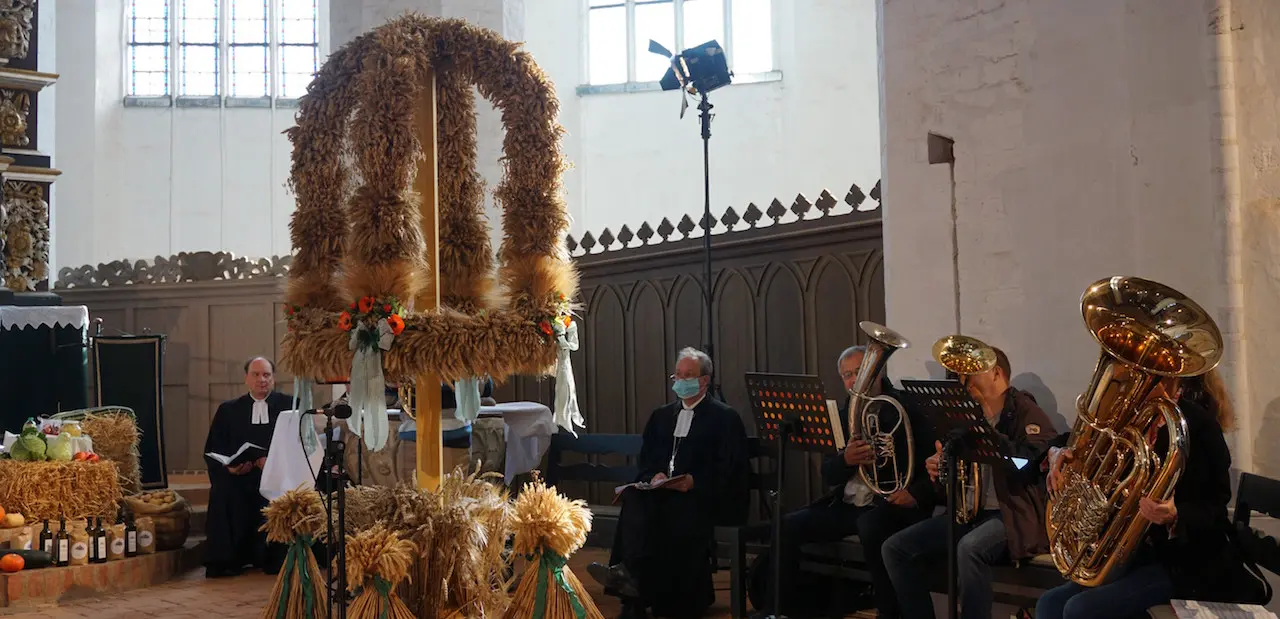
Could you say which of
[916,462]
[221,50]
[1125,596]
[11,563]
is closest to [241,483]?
[11,563]

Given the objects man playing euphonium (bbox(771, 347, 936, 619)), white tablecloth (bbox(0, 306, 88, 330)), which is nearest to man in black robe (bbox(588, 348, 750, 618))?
man playing euphonium (bbox(771, 347, 936, 619))

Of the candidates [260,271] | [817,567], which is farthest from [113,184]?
[817,567]

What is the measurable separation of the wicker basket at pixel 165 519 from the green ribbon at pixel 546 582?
14.0 ft

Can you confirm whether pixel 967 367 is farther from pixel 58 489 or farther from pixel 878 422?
pixel 58 489

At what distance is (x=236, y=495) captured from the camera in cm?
798

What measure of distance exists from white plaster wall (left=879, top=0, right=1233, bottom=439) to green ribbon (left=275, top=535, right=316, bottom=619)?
3609 mm

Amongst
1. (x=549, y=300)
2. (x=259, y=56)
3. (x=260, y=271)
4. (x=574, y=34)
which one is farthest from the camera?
(x=259, y=56)

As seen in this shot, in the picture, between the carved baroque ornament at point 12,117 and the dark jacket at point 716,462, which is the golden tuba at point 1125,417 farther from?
the carved baroque ornament at point 12,117

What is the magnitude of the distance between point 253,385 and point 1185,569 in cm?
607

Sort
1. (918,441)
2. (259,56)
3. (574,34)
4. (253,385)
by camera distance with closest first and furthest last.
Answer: (918,441)
(253,385)
(574,34)
(259,56)

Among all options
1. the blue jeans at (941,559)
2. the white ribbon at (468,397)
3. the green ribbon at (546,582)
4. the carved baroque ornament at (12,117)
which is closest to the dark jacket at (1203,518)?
the blue jeans at (941,559)

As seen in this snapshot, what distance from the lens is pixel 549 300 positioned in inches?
186

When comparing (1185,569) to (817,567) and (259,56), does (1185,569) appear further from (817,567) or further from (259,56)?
(259,56)

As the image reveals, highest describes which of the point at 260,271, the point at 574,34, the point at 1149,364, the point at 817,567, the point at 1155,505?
the point at 574,34
